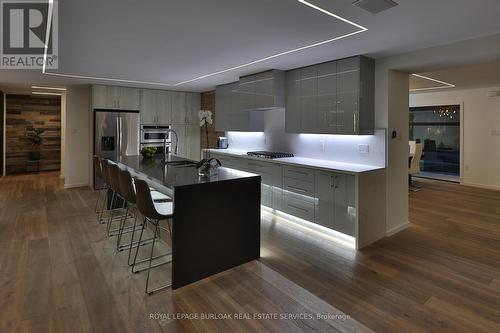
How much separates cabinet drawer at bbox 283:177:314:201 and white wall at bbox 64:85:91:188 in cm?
503

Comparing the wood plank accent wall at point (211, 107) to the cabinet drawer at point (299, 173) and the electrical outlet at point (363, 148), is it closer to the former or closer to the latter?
the cabinet drawer at point (299, 173)

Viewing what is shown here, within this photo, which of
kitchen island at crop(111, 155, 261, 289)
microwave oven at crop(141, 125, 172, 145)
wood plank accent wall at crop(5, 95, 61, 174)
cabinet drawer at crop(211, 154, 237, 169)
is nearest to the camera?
kitchen island at crop(111, 155, 261, 289)

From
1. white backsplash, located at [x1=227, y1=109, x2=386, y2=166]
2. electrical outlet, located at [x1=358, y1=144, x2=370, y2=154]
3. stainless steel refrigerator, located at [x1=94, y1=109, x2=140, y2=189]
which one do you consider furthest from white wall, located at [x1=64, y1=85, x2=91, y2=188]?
electrical outlet, located at [x1=358, y1=144, x2=370, y2=154]

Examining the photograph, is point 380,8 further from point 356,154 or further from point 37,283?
point 37,283

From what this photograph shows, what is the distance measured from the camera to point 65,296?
7.84 feet

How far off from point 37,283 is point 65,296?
0.41 m

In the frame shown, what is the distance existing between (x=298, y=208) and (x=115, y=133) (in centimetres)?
450

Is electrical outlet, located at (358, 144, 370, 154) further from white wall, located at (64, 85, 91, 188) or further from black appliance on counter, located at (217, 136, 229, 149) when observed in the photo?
white wall, located at (64, 85, 91, 188)

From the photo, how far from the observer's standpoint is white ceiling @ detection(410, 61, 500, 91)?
15.3ft

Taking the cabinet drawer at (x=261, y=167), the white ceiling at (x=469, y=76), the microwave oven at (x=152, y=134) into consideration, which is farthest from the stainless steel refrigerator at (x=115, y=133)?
the white ceiling at (x=469, y=76)

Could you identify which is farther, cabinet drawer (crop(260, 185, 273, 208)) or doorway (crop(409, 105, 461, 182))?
doorway (crop(409, 105, 461, 182))

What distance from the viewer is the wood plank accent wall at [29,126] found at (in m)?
8.55

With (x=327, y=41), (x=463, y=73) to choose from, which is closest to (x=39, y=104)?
(x=327, y=41)

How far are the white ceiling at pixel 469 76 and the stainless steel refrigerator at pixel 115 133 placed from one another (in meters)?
5.73
